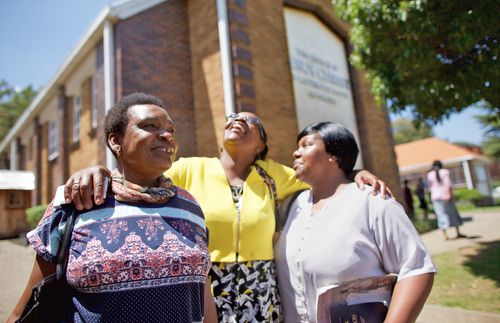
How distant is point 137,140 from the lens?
1434 millimetres

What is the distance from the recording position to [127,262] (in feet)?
3.88

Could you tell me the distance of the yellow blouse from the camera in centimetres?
195

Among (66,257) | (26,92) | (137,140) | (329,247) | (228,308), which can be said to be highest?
(26,92)

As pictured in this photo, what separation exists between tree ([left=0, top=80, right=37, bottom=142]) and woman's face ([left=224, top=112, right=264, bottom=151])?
110ft


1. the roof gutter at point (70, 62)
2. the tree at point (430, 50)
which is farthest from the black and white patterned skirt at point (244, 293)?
the roof gutter at point (70, 62)

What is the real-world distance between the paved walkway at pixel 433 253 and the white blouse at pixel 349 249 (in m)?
2.32

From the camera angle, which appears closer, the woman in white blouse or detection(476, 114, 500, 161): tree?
the woman in white blouse

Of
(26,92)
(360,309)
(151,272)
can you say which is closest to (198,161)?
(151,272)

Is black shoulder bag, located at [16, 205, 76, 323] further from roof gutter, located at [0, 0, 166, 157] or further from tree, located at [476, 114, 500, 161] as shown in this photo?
tree, located at [476, 114, 500, 161]

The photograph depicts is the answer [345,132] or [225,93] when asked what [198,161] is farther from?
[225,93]

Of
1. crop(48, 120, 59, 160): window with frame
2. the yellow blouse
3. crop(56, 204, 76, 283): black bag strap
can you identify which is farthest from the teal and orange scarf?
crop(48, 120, 59, 160): window with frame

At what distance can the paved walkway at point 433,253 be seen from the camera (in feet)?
10.6

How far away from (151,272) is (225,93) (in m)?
5.20

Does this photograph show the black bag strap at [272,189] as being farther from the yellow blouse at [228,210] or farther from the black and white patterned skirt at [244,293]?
the black and white patterned skirt at [244,293]
